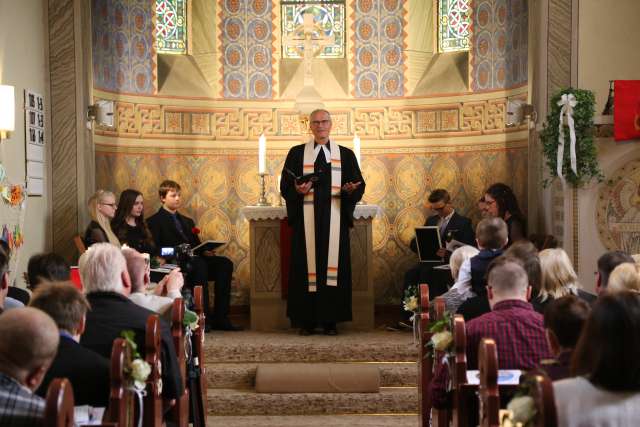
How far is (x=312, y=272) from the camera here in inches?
340

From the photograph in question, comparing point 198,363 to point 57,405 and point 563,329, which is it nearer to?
point 563,329

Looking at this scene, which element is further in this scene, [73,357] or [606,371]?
[73,357]

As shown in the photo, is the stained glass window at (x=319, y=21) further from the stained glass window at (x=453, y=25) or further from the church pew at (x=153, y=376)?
the church pew at (x=153, y=376)

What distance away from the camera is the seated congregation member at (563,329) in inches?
129

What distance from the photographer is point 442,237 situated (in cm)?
952

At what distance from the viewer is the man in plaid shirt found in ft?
14.0

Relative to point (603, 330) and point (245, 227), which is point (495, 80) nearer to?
point (245, 227)

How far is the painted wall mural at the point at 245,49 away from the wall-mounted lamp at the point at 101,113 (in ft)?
6.03

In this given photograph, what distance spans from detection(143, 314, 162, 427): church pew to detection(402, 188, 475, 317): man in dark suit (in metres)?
4.97

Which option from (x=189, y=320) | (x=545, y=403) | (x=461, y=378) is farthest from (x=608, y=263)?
(x=545, y=403)

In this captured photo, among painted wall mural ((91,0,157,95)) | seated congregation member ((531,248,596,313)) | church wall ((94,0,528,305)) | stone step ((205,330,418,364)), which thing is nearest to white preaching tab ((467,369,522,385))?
seated congregation member ((531,248,596,313))

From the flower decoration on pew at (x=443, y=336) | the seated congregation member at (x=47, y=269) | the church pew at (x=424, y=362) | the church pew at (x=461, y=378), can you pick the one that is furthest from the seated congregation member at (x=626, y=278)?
the seated congregation member at (x=47, y=269)

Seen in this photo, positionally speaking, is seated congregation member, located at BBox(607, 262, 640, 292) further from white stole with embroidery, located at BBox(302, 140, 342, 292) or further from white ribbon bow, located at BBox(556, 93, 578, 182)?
white stole with embroidery, located at BBox(302, 140, 342, 292)

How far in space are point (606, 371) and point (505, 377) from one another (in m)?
1.27
